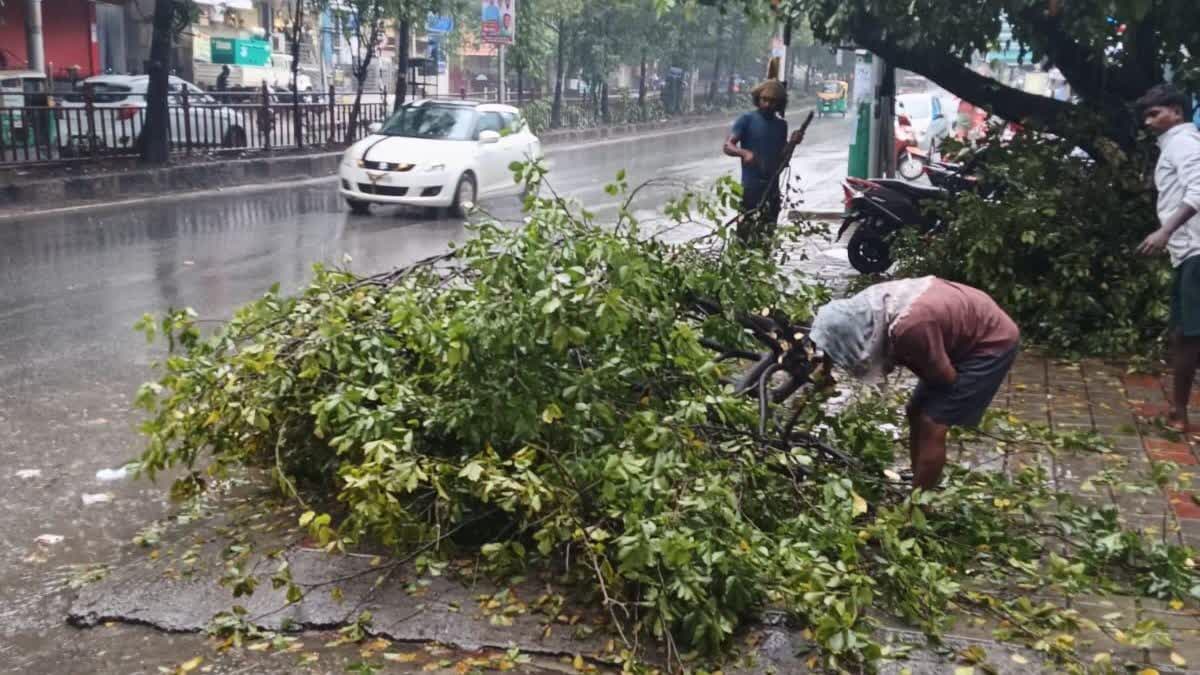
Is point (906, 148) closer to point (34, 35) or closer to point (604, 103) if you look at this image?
point (604, 103)

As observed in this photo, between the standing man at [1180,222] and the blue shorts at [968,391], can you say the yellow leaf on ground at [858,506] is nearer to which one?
the blue shorts at [968,391]

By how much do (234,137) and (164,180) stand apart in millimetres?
2988

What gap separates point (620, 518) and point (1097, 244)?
5.73 metres

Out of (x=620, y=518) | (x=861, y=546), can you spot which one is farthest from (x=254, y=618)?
(x=861, y=546)

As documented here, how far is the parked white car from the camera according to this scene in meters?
17.4

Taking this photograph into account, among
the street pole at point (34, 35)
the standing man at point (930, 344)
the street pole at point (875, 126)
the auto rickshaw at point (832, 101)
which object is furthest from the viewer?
the auto rickshaw at point (832, 101)

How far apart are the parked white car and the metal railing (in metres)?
0.01

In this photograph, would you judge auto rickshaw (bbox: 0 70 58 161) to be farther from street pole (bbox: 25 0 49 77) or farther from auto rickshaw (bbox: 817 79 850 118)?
auto rickshaw (bbox: 817 79 850 118)

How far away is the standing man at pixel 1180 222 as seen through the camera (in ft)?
20.8

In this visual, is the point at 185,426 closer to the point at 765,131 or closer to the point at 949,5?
the point at 765,131

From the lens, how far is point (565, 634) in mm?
4176

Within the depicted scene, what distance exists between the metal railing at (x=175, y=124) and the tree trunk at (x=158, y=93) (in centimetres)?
24

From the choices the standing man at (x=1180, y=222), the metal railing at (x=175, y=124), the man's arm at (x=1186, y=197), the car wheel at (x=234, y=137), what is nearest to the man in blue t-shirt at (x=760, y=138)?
the standing man at (x=1180, y=222)

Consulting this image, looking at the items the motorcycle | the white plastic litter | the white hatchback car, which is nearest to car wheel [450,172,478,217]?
the white hatchback car
